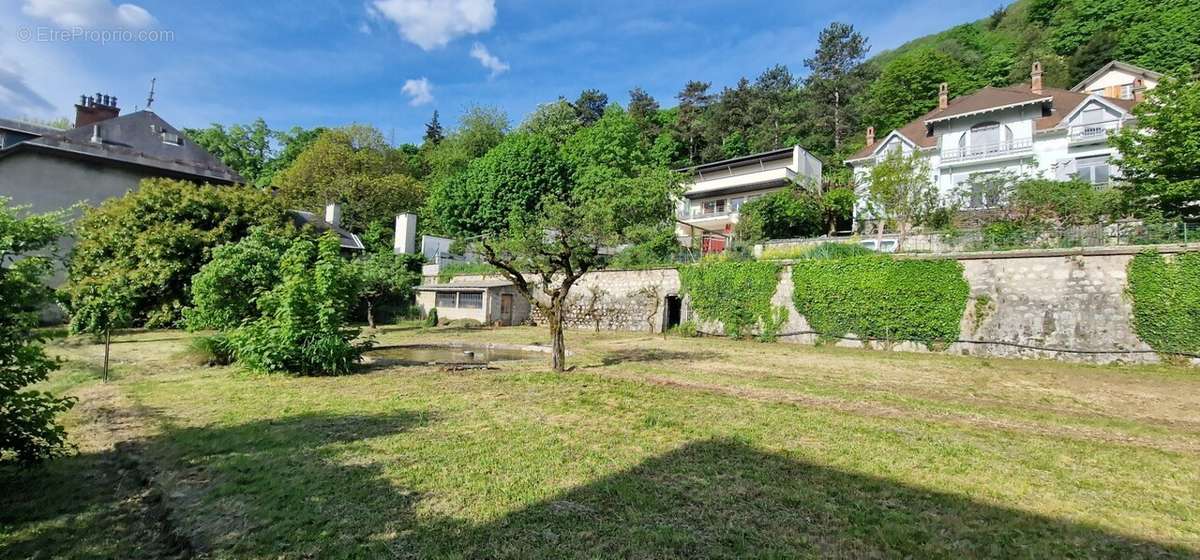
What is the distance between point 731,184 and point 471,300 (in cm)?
2023

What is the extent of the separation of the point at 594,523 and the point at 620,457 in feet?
5.05

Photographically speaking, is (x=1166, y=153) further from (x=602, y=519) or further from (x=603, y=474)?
(x=602, y=519)

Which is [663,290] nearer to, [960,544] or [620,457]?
[620,457]

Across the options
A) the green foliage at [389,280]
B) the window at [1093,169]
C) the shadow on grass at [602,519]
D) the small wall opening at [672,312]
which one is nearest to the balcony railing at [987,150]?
the window at [1093,169]

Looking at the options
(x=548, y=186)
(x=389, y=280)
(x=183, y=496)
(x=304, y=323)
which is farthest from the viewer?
(x=548, y=186)

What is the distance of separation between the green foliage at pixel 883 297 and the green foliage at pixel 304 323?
15.2 meters

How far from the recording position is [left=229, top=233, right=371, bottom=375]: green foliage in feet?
32.8

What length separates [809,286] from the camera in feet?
61.6


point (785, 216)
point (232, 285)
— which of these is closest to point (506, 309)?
point (785, 216)

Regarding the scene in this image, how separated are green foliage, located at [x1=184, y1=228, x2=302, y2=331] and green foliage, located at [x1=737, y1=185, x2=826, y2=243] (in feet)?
76.1

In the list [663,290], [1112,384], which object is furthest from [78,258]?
[1112,384]

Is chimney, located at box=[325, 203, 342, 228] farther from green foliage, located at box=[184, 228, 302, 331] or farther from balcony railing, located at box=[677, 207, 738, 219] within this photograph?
balcony railing, located at box=[677, 207, 738, 219]

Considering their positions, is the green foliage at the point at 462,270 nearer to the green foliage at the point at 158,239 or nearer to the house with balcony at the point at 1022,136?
the green foliage at the point at 158,239

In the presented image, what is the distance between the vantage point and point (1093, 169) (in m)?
25.6
